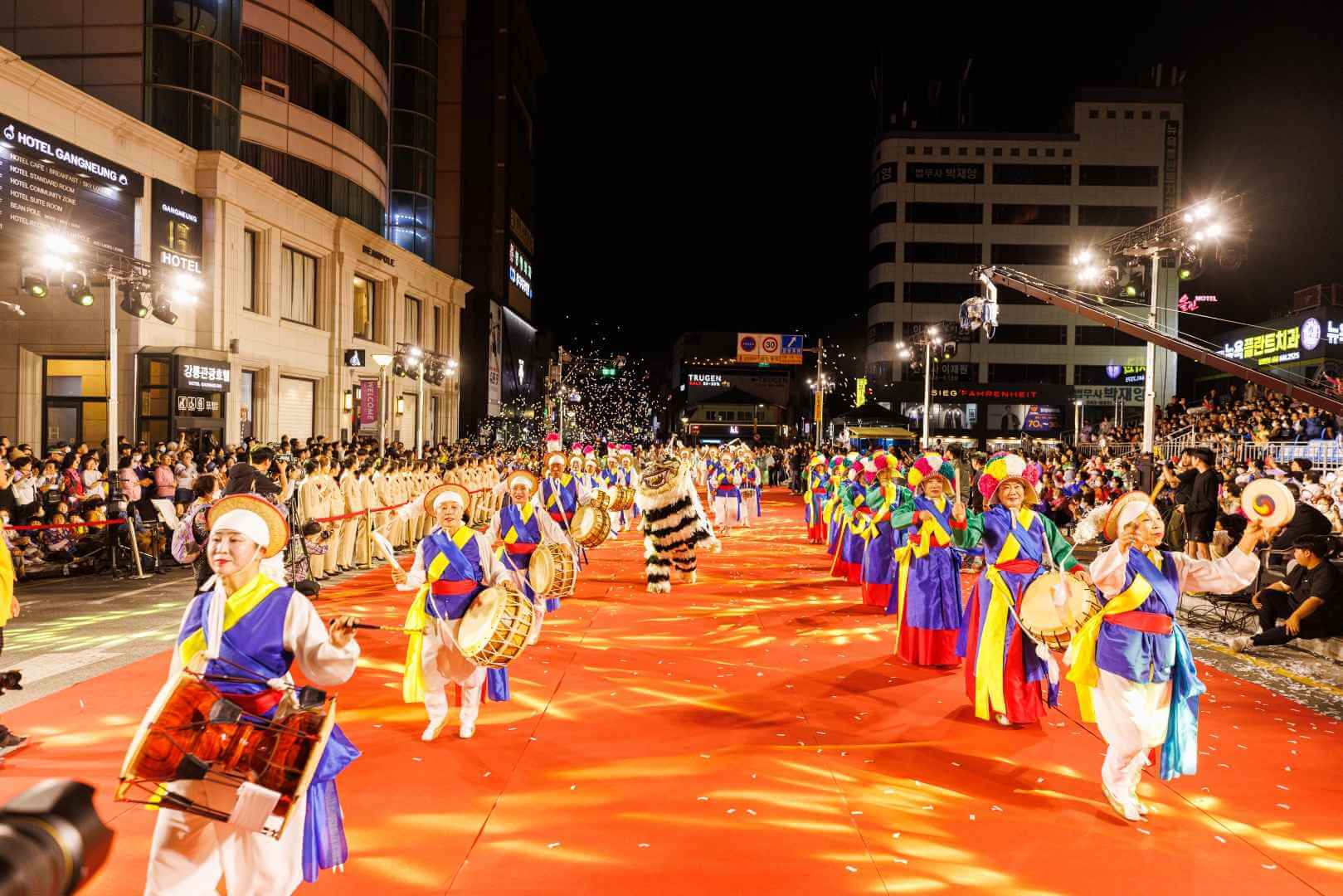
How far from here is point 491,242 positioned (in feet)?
124

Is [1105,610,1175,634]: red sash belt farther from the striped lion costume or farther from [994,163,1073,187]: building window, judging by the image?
[994,163,1073,187]: building window

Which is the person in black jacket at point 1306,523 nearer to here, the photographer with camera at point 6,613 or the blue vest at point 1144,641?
the blue vest at point 1144,641

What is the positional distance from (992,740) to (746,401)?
38.8 m

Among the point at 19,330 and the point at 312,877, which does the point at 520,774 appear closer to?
the point at 312,877

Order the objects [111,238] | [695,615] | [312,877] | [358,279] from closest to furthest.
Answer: [312,877], [695,615], [111,238], [358,279]

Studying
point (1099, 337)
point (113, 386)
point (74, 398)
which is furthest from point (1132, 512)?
point (1099, 337)

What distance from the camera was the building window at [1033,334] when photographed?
171ft

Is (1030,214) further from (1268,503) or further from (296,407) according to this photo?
(1268,503)

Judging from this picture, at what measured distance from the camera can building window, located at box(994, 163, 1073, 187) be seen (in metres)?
52.6

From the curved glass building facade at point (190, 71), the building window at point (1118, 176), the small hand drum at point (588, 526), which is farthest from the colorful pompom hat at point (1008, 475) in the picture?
the building window at point (1118, 176)

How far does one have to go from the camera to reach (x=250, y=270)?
20500 mm

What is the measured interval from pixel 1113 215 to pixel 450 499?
56.1m

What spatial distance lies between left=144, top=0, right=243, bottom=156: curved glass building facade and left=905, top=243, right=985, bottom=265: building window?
42.1 meters

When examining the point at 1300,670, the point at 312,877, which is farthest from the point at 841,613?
the point at 312,877
